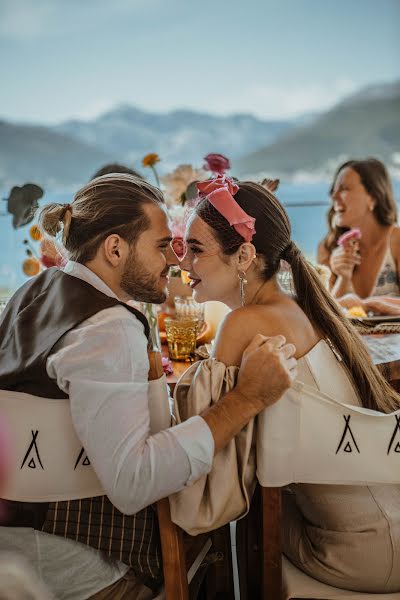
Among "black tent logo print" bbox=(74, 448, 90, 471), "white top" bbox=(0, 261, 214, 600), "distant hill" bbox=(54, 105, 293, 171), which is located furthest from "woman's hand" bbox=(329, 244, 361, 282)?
"distant hill" bbox=(54, 105, 293, 171)

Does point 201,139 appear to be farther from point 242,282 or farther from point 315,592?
point 315,592

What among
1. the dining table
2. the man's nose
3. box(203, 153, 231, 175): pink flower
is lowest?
the dining table

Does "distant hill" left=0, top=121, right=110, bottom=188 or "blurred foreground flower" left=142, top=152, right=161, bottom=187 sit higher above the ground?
"distant hill" left=0, top=121, right=110, bottom=188

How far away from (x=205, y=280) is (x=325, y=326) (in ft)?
1.01

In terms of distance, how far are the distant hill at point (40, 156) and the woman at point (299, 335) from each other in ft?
19.0

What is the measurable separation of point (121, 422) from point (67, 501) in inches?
9.5

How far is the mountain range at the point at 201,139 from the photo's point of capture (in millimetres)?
6688

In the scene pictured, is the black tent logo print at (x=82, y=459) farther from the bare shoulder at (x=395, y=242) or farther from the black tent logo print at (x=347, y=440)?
the bare shoulder at (x=395, y=242)

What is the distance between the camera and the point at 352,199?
296 centimetres

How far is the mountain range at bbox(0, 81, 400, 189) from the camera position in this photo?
263 inches

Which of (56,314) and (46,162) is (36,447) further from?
(46,162)

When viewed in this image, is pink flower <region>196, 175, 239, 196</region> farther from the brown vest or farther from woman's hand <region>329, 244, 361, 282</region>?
woman's hand <region>329, 244, 361, 282</region>

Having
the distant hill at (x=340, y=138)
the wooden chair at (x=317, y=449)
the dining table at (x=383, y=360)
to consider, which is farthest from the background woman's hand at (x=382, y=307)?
the distant hill at (x=340, y=138)

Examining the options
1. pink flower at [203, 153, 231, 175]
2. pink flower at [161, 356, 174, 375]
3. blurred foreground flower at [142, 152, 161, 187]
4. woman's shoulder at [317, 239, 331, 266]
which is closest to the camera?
pink flower at [161, 356, 174, 375]
